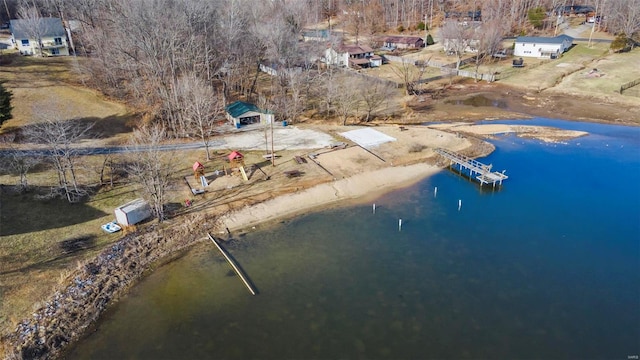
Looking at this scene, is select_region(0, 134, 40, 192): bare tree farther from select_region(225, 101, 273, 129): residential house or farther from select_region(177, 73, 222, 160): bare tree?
select_region(225, 101, 273, 129): residential house

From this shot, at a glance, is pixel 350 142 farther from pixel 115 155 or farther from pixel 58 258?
pixel 58 258

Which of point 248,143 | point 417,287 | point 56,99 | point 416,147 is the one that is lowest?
point 417,287

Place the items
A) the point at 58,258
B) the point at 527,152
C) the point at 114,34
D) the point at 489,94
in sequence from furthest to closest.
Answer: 1. the point at 489,94
2. the point at 114,34
3. the point at 527,152
4. the point at 58,258

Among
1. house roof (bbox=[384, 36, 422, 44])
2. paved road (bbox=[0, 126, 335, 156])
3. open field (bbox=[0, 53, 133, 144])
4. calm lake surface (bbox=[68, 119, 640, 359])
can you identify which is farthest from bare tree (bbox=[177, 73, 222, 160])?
house roof (bbox=[384, 36, 422, 44])

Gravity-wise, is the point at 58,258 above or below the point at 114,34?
below

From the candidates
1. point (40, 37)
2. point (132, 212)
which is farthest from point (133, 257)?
point (40, 37)

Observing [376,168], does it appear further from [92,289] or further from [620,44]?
[620,44]

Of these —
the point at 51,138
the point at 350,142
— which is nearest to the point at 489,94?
the point at 350,142
